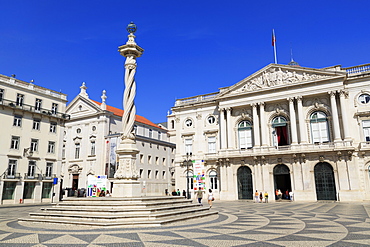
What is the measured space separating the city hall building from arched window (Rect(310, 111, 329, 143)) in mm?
34

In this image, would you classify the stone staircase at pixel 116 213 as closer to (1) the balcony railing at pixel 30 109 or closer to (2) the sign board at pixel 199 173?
(2) the sign board at pixel 199 173

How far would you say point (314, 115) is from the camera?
37.8 metres

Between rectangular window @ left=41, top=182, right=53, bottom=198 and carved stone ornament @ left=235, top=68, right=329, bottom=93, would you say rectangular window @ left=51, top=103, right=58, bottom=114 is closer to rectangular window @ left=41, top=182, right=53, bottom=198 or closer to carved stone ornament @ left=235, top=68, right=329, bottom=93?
rectangular window @ left=41, top=182, right=53, bottom=198

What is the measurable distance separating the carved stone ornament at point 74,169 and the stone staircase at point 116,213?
3759 cm

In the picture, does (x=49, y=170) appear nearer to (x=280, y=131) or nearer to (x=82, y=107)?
(x=82, y=107)

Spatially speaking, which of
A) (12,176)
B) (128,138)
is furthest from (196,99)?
(128,138)

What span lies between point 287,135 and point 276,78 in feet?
25.7

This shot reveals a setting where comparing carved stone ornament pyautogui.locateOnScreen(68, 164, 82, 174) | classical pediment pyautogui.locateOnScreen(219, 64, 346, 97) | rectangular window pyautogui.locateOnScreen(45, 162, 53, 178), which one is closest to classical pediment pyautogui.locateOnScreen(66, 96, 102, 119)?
carved stone ornament pyautogui.locateOnScreen(68, 164, 82, 174)

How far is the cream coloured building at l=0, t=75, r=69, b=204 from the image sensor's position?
116 ft

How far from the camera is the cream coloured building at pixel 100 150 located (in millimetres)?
50031

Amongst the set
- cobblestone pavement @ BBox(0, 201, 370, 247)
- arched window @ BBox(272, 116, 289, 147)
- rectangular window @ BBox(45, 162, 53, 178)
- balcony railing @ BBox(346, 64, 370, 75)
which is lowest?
cobblestone pavement @ BBox(0, 201, 370, 247)

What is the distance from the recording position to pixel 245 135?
137 ft

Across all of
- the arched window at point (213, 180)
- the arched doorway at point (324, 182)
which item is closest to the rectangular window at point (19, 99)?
the arched window at point (213, 180)

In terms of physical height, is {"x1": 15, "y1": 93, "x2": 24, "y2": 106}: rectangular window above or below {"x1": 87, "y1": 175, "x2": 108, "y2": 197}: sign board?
above
